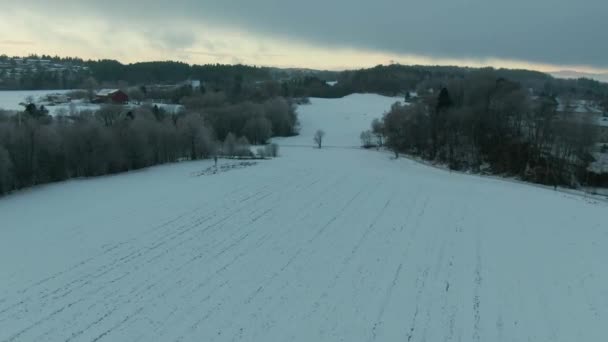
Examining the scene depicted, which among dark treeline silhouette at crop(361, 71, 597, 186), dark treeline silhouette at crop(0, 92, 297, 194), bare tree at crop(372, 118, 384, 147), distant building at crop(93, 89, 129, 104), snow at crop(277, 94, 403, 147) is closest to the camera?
dark treeline silhouette at crop(0, 92, 297, 194)

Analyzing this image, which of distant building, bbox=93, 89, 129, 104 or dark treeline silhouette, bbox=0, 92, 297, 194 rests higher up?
distant building, bbox=93, 89, 129, 104

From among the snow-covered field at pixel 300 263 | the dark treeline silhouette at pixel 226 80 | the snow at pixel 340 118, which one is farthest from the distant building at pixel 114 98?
the snow-covered field at pixel 300 263

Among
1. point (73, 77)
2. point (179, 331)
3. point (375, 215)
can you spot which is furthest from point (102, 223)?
point (73, 77)

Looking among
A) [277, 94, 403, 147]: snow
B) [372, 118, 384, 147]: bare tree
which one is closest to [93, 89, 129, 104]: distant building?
[277, 94, 403, 147]: snow

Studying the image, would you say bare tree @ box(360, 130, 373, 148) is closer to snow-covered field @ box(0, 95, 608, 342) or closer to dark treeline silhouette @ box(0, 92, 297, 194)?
dark treeline silhouette @ box(0, 92, 297, 194)

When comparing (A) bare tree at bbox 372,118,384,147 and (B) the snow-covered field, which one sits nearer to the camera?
(B) the snow-covered field

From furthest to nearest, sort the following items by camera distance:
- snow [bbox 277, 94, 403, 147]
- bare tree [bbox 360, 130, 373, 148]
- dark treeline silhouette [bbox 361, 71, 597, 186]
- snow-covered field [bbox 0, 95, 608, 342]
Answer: snow [bbox 277, 94, 403, 147], bare tree [bbox 360, 130, 373, 148], dark treeline silhouette [bbox 361, 71, 597, 186], snow-covered field [bbox 0, 95, 608, 342]
